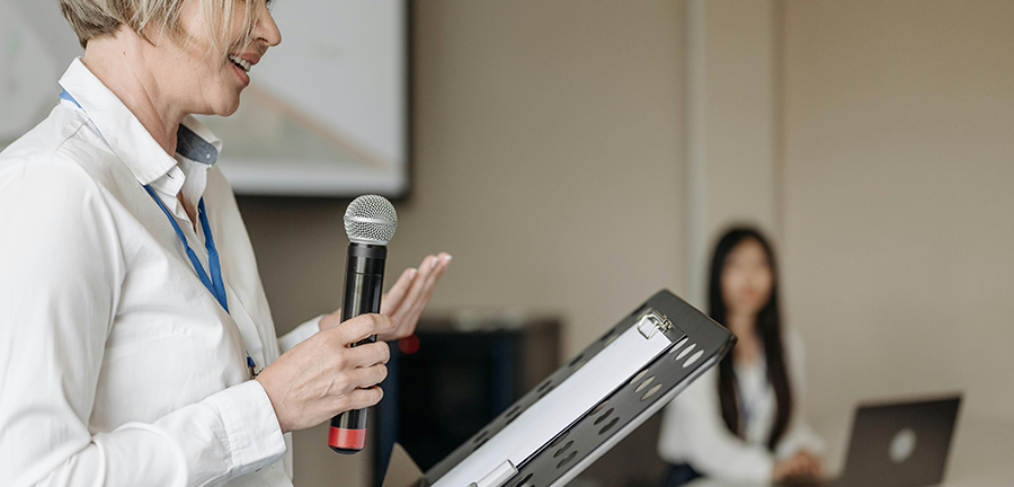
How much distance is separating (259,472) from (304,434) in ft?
5.78

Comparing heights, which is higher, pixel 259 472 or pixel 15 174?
pixel 15 174

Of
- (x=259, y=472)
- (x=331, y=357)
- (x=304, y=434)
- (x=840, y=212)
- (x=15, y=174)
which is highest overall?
(x=15, y=174)

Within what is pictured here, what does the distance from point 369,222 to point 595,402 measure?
0.31m

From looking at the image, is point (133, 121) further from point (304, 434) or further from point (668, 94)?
point (668, 94)

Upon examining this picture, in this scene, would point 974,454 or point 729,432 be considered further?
point 729,432

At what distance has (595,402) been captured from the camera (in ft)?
2.37

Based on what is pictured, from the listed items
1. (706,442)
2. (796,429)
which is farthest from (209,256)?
(796,429)

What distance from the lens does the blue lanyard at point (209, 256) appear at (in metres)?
0.78

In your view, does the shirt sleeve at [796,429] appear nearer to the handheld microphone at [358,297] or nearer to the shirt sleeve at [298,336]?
the shirt sleeve at [298,336]

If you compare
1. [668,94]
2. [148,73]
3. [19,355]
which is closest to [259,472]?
[19,355]

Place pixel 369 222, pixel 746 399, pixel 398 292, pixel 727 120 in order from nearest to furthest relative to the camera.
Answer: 1. pixel 369 222
2. pixel 398 292
3. pixel 746 399
4. pixel 727 120

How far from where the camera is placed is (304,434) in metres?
2.47

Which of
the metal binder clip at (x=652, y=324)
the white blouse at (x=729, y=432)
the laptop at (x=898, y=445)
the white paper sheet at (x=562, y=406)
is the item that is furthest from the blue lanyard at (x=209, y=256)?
the white blouse at (x=729, y=432)

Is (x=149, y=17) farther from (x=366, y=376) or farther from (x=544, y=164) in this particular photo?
(x=544, y=164)
